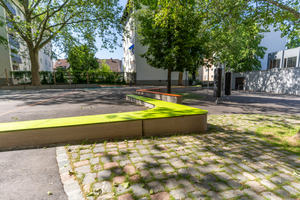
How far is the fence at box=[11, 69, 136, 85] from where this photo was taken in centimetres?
2284

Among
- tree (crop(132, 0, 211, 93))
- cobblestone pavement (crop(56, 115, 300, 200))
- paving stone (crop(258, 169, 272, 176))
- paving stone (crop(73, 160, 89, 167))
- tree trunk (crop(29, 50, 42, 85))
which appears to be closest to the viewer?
cobblestone pavement (crop(56, 115, 300, 200))

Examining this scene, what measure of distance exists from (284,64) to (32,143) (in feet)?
100

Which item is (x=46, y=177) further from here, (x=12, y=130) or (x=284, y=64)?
(x=284, y=64)

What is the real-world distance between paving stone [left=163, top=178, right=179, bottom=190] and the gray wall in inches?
855

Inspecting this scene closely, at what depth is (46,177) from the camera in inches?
90.6

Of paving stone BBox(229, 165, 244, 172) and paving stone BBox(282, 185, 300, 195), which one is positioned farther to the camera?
paving stone BBox(229, 165, 244, 172)

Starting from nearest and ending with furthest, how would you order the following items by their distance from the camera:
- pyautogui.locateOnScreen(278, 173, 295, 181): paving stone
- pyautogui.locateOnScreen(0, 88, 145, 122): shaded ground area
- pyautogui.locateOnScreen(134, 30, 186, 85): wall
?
pyautogui.locateOnScreen(278, 173, 295, 181): paving stone
pyautogui.locateOnScreen(0, 88, 145, 122): shaded ground area
pyautogui.locateOnScreen(134, 30, 186, 85): wall

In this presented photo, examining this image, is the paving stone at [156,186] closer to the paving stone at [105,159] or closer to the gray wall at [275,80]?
the paving stone at [105,159]

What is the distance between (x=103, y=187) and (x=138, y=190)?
0.48 m

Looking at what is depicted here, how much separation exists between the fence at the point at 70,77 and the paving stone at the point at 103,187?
2526cm

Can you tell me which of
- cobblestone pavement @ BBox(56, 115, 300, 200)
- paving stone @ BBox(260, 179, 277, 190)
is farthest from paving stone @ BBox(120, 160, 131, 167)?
paving stone @ BBox(260, 179, 277, 190)

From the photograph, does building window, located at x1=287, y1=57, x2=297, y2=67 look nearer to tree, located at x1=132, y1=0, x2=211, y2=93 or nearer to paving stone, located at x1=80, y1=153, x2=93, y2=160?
tree, located at x1=132, y1=0, x2=211, y2=93

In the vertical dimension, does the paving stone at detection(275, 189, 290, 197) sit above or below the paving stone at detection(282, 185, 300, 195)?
above

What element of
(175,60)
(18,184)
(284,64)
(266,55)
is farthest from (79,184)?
(266,55)
